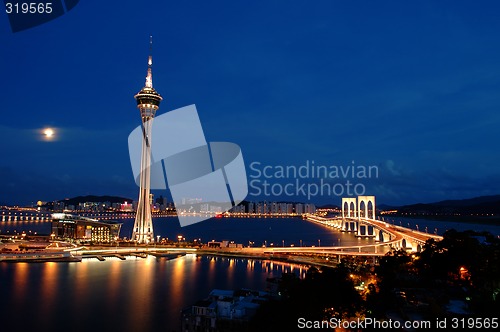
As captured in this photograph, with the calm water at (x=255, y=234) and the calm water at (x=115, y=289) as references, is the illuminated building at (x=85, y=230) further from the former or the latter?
the calm water at (x=255, y=234)

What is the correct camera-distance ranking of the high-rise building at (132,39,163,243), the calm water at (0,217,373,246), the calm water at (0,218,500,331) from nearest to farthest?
the calm water at (0,218,500,331) < the high-rise building at (132,39,163,243) < the calm water at (0,217,373,246)

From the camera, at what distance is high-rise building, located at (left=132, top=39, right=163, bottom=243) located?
665 inches

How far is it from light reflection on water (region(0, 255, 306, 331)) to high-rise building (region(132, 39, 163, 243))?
2534 millimetres

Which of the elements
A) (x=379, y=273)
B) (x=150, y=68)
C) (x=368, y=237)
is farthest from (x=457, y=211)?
(x=379, y=273)

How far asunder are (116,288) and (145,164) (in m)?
7.47

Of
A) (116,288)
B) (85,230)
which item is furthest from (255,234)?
(116,288)

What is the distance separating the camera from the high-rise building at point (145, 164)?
16891mm

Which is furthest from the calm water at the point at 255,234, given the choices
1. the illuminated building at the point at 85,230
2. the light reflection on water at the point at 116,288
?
the light reflection on water at the point at 116,288

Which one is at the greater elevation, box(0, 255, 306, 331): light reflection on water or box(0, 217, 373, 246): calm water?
box(0, 217, 373, 246): calm water

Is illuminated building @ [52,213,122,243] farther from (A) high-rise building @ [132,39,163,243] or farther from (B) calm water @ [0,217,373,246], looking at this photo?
(B) calm water @ [0,217,373,246]

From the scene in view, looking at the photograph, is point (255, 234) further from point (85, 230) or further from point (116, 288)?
point (116, 288)

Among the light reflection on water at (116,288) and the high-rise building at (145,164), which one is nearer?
the light reflection on water at (116,288)

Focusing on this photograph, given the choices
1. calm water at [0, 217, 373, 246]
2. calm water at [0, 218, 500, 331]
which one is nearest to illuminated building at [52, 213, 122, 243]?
calm water at [0, 218, 500, 331]

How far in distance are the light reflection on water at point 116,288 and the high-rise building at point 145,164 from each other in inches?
99.8
